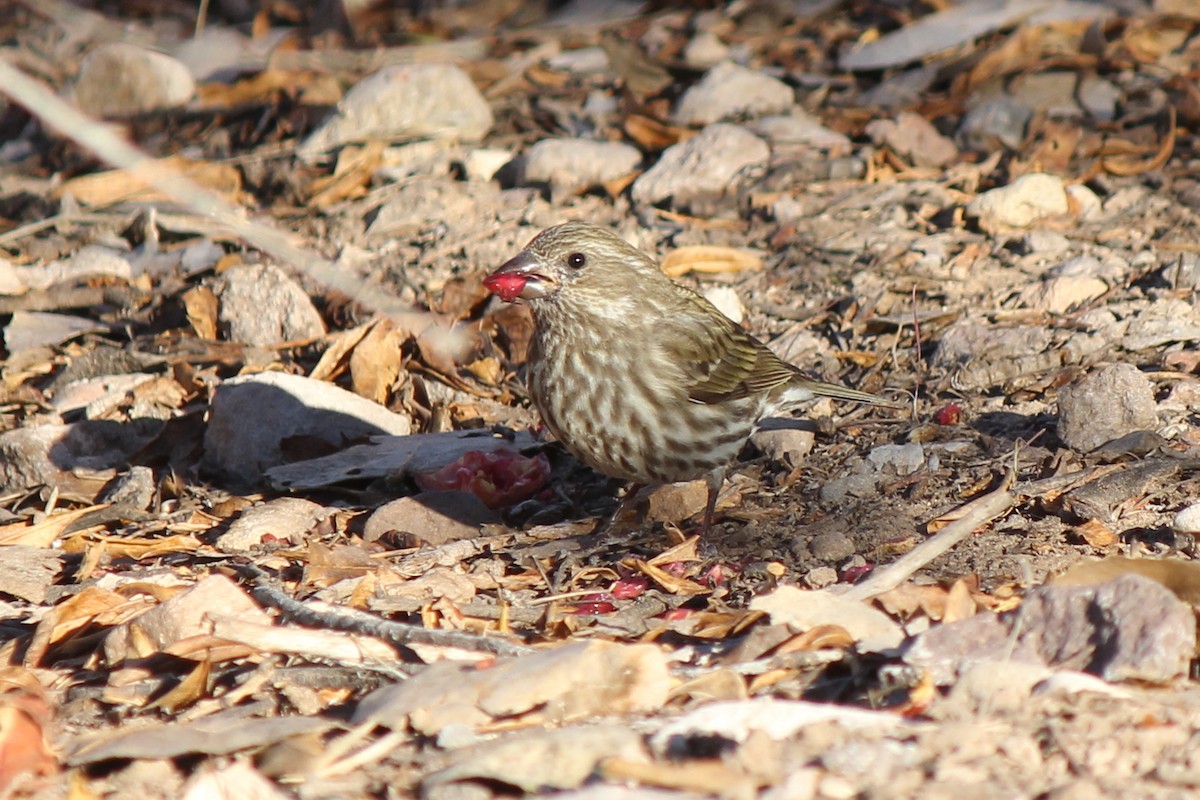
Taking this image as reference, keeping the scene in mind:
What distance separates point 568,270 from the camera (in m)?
5.54

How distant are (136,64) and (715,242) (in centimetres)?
430

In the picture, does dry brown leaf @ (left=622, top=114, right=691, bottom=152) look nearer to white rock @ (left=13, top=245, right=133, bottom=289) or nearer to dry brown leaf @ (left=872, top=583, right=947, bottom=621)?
white rock @ (left=13, top=245, right=133, bottom=289)

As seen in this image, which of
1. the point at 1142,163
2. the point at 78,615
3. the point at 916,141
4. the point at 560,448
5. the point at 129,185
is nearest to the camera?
the point at 78,615

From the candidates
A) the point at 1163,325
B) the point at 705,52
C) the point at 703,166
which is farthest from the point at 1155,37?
the point at 1163,325

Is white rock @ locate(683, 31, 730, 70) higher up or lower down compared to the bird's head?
higher up

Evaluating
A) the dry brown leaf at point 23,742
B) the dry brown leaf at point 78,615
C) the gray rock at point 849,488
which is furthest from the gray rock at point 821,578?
the dry brown leaf at point 23,742

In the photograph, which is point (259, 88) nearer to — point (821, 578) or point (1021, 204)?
point (1021, 204)

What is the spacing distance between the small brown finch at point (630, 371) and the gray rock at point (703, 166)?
177 centimetres

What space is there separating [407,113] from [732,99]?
1.88 metres

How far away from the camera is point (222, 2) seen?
11062 mm

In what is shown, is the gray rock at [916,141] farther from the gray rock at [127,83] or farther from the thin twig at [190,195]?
the thin twig at [190,195]

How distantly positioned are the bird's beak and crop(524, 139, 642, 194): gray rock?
2.18 m

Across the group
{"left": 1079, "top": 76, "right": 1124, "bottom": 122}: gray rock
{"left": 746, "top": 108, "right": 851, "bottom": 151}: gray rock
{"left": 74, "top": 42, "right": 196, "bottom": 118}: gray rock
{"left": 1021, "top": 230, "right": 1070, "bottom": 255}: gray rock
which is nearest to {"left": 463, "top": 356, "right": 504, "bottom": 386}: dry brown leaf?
{"left": 746, "top": 108, "right": 851, "bottom": 151}: gray rock

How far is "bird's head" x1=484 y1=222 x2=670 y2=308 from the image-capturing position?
18.0ft
